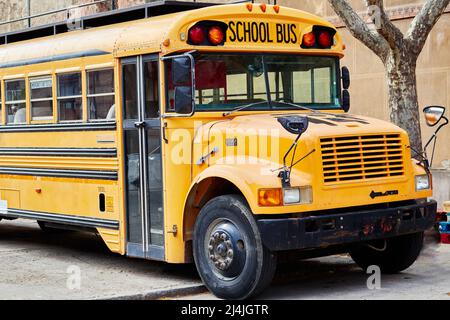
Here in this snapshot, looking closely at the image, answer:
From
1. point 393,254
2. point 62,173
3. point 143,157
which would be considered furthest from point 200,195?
point 62,173

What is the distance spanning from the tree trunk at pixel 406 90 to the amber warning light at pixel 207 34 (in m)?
3.32

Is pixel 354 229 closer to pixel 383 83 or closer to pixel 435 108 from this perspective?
pixel 435 108

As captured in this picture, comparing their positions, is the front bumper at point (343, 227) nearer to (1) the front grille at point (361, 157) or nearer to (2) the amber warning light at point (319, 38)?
(1) the front grille at point (361, 157)

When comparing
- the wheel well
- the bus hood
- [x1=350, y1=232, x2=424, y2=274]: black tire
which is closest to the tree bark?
[x1=350, y1=232, x2=424, y2=274]: black tire

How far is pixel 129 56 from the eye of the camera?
8906 mm

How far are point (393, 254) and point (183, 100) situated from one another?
8.69 feet

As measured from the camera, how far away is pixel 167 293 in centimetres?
813

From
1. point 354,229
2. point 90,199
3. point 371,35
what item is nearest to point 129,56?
point 90,199

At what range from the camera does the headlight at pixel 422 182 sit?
835 cm

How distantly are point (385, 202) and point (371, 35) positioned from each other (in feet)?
11.9

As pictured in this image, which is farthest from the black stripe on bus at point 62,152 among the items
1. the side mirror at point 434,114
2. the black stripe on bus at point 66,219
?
the side mirror at point 434,114

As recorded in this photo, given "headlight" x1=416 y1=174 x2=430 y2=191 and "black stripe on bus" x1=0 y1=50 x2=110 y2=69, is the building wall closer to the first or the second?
"headlight" x1=416 y1=174 x2=430 y2=191

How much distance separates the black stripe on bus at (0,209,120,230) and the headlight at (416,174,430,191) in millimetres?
2996

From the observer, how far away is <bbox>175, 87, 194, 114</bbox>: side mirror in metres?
8.12
